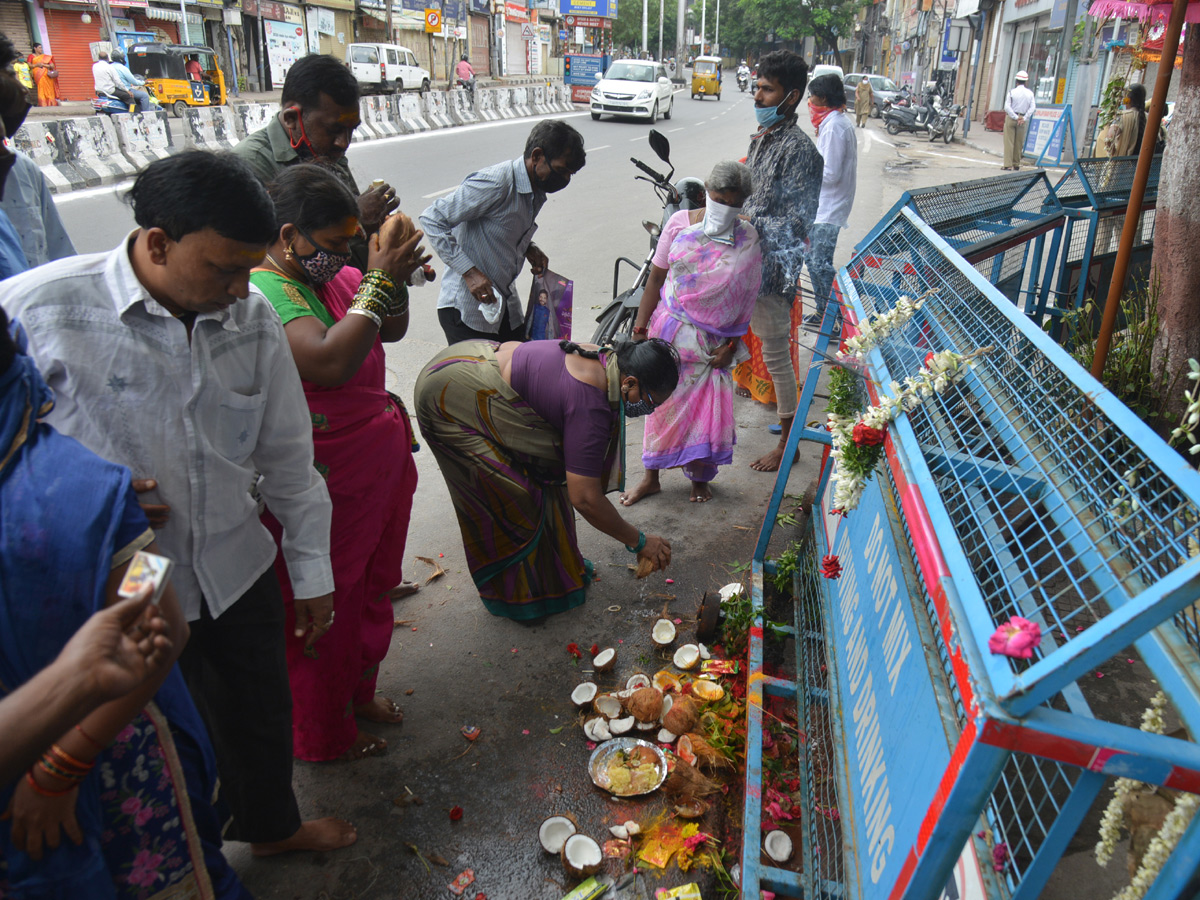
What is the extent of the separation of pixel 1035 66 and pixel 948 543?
26.7 meters

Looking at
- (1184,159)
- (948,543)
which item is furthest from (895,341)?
(1184,159)

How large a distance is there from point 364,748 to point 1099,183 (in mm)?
6127

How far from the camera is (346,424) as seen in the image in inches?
84.1

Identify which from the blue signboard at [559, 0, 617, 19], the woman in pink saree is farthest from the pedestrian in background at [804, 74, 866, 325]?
the blue signboard at [559, 0, 617, 19]

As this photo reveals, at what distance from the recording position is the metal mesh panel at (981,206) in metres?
3.97

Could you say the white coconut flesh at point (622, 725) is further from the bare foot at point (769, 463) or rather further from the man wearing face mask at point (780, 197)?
the man wearing face mask at point (780, 197)

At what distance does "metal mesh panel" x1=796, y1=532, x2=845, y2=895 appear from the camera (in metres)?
1.93

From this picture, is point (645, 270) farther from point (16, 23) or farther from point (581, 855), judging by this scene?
point (16, 23)

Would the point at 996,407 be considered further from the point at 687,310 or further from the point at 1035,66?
the point at 1035,66

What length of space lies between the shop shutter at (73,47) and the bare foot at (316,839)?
91.5 ft

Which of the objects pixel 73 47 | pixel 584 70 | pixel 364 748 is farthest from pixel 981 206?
pixel 584 70

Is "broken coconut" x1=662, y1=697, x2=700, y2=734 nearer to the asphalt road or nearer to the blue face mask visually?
the asphalt road

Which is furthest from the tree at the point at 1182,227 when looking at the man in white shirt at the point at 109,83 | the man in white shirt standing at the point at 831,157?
the man in white shirt at the point at 109,83

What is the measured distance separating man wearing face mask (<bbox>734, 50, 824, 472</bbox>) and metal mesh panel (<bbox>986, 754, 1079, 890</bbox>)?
2405mm
